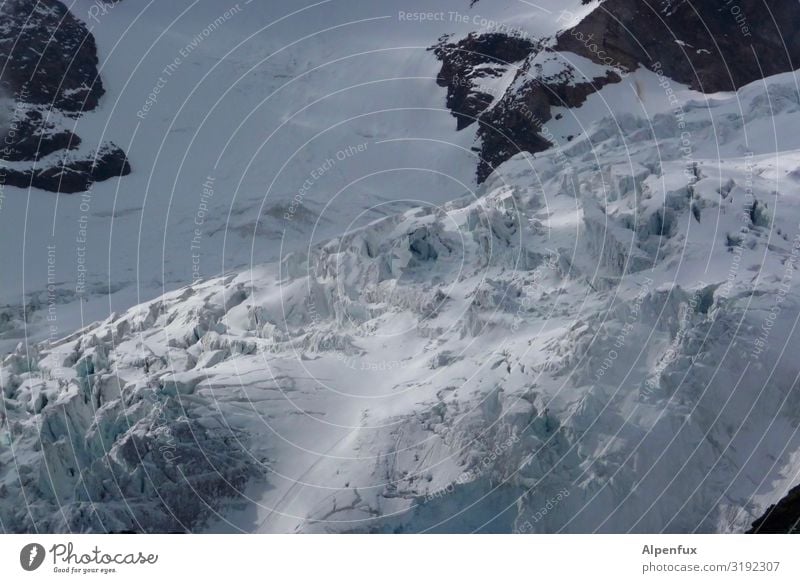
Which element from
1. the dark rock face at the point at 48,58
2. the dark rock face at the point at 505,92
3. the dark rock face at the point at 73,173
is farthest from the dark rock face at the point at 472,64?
the dark rock face at the point at 48,58

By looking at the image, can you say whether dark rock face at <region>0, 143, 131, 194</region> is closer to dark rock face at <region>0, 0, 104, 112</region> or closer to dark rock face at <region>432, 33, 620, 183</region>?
dark rock face at <region>0, 0, 104, 112</region>

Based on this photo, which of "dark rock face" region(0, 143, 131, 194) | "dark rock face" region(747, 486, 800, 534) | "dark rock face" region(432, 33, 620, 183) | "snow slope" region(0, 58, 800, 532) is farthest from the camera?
"dark rock face" region(0, 143, 131, 194)

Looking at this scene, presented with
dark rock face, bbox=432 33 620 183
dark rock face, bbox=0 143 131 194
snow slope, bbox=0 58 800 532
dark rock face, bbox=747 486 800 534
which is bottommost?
dark rock face, bbox=747 486 800 534

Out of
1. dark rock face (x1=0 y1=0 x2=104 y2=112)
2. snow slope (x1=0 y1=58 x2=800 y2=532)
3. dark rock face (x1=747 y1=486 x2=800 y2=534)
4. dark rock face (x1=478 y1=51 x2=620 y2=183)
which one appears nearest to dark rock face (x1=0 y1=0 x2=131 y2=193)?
dark rock face (x1=0 y1=0 x2=104 y2=112)

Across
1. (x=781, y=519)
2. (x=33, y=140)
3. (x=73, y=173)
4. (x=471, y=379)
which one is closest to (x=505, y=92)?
(x=73, y=173)

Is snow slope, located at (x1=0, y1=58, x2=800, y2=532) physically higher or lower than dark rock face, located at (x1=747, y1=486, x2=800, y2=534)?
higher

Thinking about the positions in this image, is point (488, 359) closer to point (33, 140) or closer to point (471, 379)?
point (471, 379)

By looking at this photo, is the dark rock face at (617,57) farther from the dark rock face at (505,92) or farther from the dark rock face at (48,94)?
the dark rock face at (48,94)

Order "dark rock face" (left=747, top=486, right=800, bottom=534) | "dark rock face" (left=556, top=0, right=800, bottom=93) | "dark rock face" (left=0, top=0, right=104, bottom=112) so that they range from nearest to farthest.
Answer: "dark rock face" (left=747, top=486, right=800, bottom=534) → "dark rock face" (left=556, top=0, right=800, bottom=93) → "dark rock face" (left=0, top=0, right=104, bottom=112)
